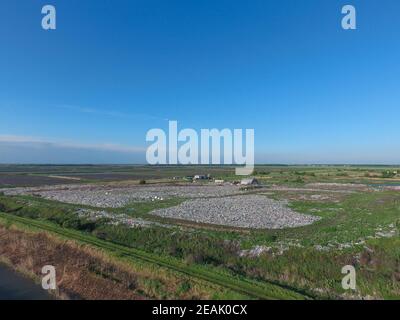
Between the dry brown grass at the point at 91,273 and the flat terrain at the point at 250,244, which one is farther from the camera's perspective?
the dry brown grass at the point at 91,273

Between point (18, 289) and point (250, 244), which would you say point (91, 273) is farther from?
point (250, 244)

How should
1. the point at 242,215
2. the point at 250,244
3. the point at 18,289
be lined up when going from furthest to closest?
the point at 242,215, the point at 250,244, the point at 18,289

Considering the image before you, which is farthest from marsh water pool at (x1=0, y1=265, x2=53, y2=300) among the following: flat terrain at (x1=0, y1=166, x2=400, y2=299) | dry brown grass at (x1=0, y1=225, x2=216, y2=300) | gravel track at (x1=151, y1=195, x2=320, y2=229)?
gravel track at (x1=151, y1=195, x2=320, y2=229)

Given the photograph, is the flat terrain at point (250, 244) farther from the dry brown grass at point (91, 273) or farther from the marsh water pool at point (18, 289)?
the marsh water pool at point (18, 289)

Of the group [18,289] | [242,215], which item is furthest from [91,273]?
[242,215]

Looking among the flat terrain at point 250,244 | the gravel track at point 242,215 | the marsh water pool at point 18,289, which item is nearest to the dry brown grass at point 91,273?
the flat terrain at point 250,244
